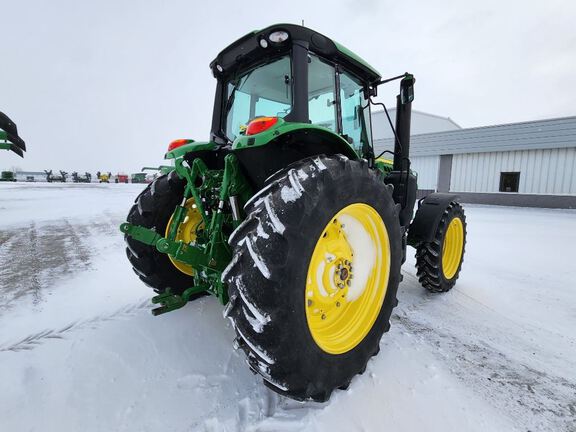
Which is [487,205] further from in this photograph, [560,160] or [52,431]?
[52,431]

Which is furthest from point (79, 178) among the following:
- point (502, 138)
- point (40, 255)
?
point (502, 138)

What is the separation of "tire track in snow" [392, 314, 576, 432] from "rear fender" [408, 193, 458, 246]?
1045 mm

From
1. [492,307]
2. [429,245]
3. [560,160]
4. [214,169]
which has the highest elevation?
[560,160]

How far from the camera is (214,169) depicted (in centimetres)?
245

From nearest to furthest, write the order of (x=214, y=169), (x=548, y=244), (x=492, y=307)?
(x=214, y=169), (x=492, y=307), (x=548, y=244)

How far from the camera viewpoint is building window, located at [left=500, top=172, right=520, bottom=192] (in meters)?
13.2

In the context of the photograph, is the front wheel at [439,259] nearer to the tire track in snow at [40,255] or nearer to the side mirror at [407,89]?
the side mirror at [407,89]

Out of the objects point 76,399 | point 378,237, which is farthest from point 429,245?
point 76,399

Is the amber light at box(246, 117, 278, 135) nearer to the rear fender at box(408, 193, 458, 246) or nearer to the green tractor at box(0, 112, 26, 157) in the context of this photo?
the rear fender at box(408, 193, 458, 246)

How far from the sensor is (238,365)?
6.27ft

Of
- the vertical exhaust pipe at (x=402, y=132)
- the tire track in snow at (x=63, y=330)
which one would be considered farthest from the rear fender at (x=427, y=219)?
the tire track in snow at (x=63, y=330)

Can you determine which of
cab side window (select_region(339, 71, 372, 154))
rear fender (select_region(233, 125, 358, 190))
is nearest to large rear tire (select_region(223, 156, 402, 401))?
rear fender (select_region(233, 125, 358, 190))

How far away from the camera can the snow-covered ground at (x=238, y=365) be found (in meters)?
1.50

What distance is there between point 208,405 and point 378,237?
4.55 feet
